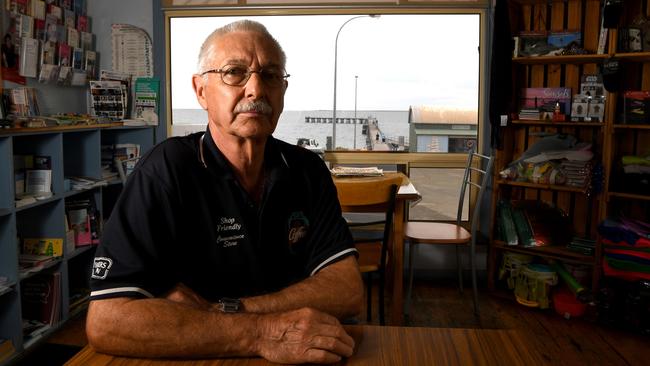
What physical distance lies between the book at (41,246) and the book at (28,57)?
991 millimetres

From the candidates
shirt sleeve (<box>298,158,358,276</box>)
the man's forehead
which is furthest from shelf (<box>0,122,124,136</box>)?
shirt sleeve (<box>298,158,358,276</box>)

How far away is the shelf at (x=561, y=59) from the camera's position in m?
3.50

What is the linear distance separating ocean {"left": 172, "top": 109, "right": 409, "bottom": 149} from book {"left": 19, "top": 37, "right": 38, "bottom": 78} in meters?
1.12

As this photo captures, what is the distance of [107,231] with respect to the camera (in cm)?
120

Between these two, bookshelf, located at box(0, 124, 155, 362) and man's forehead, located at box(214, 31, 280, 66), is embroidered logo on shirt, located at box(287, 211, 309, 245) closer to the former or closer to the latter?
man's forehead, located at box(214, 31, 280, 66)

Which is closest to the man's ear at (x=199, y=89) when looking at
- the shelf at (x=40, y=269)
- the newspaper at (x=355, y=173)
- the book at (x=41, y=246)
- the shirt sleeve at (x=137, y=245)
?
the shirt sleeve at (x=137, y=245)

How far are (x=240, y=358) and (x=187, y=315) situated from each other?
14 cm

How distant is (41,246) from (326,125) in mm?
2134

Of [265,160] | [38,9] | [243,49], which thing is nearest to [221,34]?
[243,49]

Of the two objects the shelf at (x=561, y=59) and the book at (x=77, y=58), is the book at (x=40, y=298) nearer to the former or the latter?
the book at (x=77, y=58)

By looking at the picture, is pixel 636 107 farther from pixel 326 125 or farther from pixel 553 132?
pixel 326 125

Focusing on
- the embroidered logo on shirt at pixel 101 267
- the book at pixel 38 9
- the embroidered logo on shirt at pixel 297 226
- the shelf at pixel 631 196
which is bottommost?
the shelf at pixel 631 196

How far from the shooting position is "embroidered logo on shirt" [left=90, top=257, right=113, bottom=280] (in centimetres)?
112

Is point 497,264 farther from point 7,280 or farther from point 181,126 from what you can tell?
point 7,280
